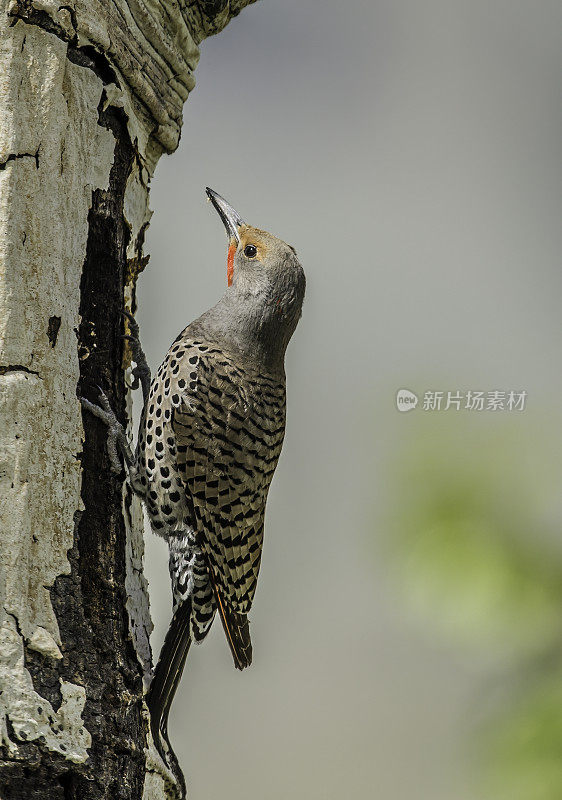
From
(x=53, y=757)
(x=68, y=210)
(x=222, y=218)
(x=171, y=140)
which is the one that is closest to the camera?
(x=53, y=757)

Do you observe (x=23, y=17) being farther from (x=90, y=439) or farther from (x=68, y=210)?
(x=90, y=439)

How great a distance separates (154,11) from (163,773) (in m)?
1.67

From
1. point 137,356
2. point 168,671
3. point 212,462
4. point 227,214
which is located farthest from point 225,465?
point 227,214

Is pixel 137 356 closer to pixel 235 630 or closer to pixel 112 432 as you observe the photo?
pixel 112 432

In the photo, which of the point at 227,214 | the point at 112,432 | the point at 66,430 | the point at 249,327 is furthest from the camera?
the point at 227,214

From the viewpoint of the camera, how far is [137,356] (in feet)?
7.07

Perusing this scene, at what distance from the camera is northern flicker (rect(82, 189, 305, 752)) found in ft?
6.75

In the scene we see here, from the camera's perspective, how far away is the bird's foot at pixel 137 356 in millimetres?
1896

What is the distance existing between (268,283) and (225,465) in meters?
0.52

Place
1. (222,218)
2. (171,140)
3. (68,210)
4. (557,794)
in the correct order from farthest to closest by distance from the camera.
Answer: (222,218), (171,140), (557,794), (68,210)

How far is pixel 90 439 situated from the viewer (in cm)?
167

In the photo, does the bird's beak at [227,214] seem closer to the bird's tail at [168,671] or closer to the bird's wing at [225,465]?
the bird's wing at [225,465]

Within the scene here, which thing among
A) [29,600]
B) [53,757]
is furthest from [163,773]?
[29,600]

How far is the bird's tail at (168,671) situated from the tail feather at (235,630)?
0.29 ft
